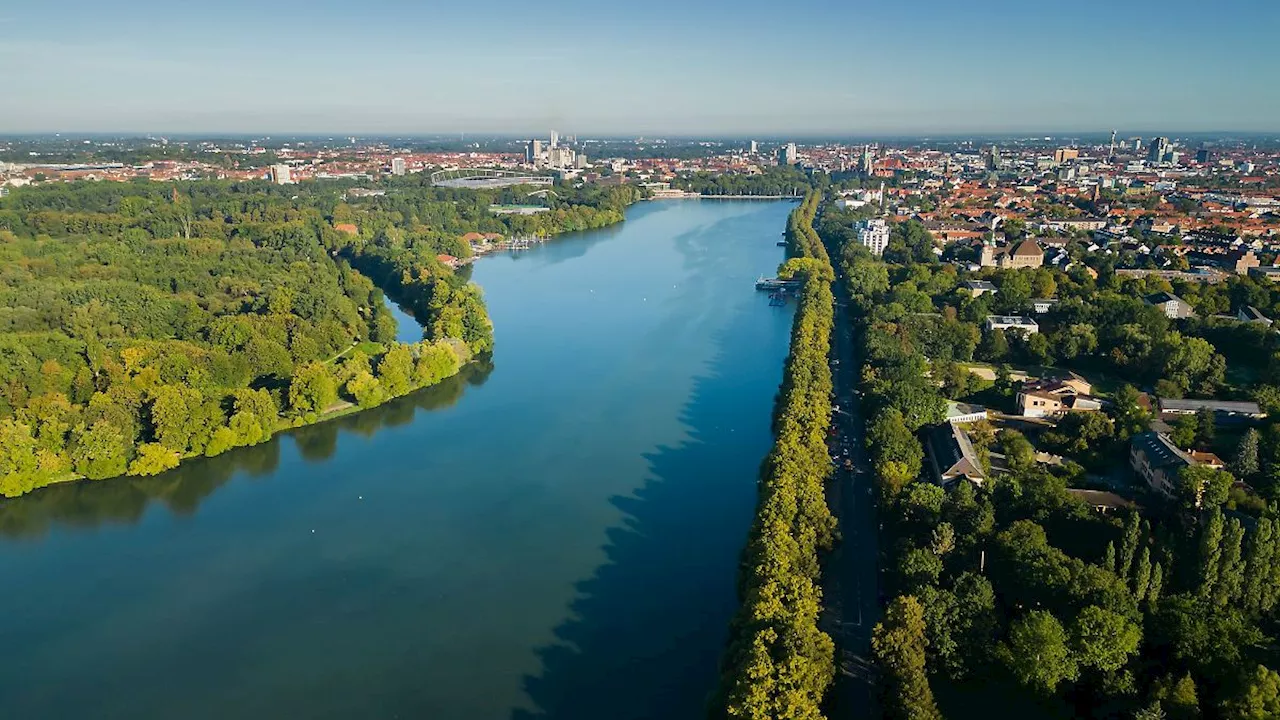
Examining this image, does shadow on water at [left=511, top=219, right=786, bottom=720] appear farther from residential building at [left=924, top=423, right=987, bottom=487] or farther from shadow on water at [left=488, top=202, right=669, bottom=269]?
shadow on water at [left=488, top=202, right=669, bottom=269]

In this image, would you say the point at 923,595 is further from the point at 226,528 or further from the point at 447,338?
the point at 447,338

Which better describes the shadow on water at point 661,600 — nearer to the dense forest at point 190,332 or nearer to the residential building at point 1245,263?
the dense forest at point 190,332

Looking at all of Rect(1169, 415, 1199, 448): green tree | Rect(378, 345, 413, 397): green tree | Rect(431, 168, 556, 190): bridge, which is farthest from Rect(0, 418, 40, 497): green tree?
Rect(431, 168, 556, 190): bridge

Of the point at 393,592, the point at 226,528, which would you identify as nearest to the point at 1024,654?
the point at 393,592

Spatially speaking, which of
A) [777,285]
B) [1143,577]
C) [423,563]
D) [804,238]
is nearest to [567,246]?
[804,238]

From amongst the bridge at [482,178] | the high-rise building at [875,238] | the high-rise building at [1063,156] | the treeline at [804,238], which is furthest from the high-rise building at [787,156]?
the high-rise building at [875,238]

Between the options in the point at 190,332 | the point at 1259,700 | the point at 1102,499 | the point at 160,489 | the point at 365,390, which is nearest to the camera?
the point at 1259,700

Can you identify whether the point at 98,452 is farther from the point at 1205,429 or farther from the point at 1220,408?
the point at 1220,408
